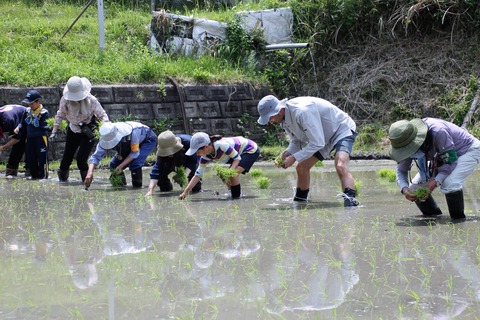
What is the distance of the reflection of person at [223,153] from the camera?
9328 millimetres

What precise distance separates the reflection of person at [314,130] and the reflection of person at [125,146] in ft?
9.35

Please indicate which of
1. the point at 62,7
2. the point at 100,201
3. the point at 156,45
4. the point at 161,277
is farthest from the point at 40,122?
the point at 62,7

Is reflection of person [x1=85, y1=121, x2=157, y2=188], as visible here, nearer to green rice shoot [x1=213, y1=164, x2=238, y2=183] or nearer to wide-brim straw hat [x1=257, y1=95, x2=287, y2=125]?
green rice shoot [x1=213, y1=164, x2=238, y2=183]

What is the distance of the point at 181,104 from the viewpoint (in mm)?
16531

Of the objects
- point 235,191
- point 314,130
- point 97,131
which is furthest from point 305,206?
point 97,131

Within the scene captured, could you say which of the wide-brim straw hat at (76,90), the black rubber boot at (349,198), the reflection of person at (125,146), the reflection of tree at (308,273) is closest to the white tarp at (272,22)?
the wide-brim straw hat at (76,90)

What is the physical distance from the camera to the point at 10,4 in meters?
21.7

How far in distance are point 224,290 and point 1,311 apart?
1318 mm

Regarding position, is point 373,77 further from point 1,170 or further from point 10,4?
point 10,4

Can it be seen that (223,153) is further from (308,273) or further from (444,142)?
(308,273)

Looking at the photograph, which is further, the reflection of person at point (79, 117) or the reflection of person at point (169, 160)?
the reflection of person at point (79, 117)

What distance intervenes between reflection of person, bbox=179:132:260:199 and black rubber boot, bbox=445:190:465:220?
297cm

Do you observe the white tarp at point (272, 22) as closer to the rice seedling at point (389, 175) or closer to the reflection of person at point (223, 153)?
the rice seedling at point (389, 175)

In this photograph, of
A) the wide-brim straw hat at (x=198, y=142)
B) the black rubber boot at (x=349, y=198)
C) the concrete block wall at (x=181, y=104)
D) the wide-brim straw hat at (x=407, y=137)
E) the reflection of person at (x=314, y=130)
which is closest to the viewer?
the wide-brim straw hat at (x=407, y=137)
